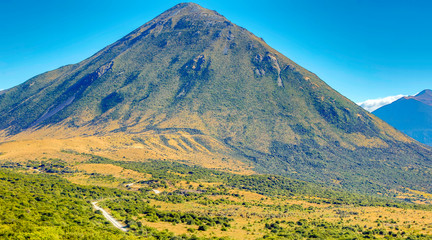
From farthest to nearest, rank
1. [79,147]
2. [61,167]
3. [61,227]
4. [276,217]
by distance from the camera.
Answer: [79,147] → [61,167] → [276,217] → [61,227]

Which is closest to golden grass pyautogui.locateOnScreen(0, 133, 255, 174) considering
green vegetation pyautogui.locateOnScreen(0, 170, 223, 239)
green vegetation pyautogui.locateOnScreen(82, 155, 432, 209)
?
green vegetation pyautogui.locateOnScreen(82, 155, 432, 209)

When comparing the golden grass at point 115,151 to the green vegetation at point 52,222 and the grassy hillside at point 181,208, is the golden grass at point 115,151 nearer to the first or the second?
the grassy hillside at point 181,208

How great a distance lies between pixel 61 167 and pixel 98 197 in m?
59.5

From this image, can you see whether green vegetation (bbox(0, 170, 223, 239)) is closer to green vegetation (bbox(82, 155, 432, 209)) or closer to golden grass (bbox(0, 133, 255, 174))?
green vegetation (bbox(82, 155, 432, 209))

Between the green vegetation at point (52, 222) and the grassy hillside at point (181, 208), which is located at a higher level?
the green vegetation at point (52, 222)

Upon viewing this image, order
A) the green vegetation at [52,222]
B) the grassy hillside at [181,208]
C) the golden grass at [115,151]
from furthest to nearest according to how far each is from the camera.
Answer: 1. the golden grass at [115,151]
2. the grassy hillside at [181,208]
3. the green vegetation at [52,222]

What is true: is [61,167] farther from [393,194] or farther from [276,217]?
[393,194]

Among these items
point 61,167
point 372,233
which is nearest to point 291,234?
point 372,233

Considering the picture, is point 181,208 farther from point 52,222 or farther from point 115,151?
point 115,151

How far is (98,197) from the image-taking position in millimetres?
82000

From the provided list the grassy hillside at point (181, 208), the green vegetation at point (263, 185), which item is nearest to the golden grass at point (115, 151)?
the grassy hillside at point (181, 208)

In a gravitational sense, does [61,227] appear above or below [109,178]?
above

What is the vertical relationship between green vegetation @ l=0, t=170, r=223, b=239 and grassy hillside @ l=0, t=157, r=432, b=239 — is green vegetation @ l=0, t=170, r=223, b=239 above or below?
above

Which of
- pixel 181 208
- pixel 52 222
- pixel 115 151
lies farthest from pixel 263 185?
pixel 52 222
